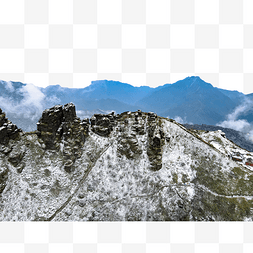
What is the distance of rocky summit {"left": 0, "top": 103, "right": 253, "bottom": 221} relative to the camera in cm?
4094

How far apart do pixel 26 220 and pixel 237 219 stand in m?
61.3

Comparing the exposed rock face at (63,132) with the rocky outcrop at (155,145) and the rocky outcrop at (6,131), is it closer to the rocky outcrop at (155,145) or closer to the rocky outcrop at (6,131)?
the rocky outcrop at (6,131)

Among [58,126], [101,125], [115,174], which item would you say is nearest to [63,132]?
[58,126]

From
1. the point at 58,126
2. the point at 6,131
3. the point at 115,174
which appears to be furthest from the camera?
the point at 58,126

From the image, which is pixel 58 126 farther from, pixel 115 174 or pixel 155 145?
pixel 155 145

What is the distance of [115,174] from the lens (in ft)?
162

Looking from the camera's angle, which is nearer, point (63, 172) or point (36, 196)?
point (36, 196)

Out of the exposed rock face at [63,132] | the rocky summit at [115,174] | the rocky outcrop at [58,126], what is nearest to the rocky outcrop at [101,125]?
the rocky summit at [115,174]

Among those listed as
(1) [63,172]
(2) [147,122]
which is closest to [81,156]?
(1) [63,172]

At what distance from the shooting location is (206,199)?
139ft

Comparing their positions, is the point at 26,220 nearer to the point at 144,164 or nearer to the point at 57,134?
the point at 57,134

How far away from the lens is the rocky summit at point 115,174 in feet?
134

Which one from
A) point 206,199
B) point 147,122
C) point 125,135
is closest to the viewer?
point 206,199

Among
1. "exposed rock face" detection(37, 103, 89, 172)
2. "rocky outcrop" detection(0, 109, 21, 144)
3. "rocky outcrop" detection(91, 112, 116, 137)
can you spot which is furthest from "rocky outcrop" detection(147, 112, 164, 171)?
"rocky outcrop" detection(0, 109, 21, 144)
